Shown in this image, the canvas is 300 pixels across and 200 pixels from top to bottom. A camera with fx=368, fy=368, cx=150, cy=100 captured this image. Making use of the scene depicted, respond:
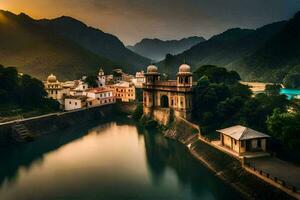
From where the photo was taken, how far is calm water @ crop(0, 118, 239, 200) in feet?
83.5

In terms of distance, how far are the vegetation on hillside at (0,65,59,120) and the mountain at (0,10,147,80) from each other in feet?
137

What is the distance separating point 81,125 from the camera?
5275 centimetres

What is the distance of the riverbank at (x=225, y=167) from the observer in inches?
882

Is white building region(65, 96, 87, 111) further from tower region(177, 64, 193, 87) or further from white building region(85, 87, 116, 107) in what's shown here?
tower region(177, 64, 193, 87)

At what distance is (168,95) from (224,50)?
11240 cm

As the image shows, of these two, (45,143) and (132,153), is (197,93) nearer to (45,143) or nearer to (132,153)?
(132,153)

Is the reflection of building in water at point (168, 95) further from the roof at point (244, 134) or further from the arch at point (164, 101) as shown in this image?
the roof at point (244, 134)

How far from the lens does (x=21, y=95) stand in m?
51.7

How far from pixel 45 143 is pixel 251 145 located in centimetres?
2353

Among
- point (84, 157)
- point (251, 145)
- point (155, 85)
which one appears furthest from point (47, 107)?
point (251, 145)

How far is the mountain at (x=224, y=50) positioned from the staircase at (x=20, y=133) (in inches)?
3321

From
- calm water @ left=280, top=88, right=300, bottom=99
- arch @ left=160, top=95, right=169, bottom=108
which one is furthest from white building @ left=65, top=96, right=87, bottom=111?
calm water @ left=280, top=88, right=300, bottom=99

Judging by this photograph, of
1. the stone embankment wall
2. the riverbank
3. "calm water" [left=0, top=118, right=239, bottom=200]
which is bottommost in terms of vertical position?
"calm water" [left=0, top=118, right=239, bottom=200]

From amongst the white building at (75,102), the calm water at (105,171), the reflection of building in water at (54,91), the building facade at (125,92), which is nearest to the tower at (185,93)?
the calm water at (105,171)
